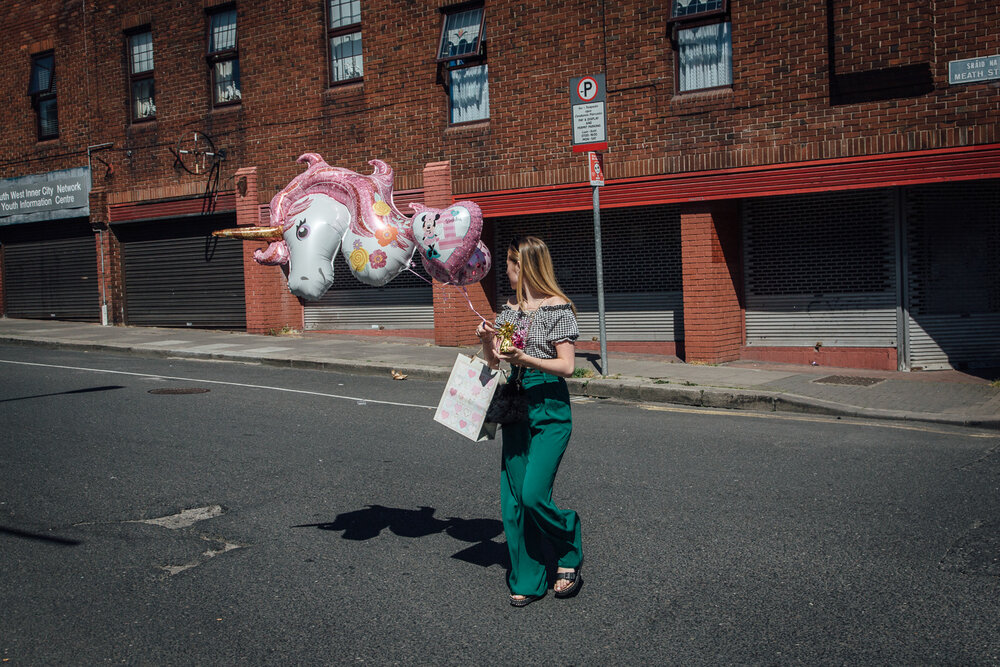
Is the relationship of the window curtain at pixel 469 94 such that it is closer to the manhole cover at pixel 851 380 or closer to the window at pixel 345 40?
the window at pixel 345 40

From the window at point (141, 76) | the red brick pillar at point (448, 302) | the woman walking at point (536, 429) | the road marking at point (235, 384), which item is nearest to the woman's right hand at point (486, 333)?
the woman walking at point (536, 429)

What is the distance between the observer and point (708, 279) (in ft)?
47.6

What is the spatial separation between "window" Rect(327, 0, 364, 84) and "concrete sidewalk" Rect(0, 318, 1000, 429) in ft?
17.2

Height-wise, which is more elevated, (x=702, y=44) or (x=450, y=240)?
(x=702, y=44)

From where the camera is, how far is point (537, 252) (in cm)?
495

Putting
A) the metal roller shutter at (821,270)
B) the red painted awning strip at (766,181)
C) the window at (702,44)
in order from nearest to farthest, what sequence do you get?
the red painted awning strip at (766,181) < the metal roller shutter at (821,270) < the window at (702,44)

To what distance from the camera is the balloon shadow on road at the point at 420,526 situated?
19.4ft

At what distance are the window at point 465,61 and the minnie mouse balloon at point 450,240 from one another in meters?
12.0

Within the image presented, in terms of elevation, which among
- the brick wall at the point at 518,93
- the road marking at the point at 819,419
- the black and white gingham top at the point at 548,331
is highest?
the brick wall at the point at 518,93

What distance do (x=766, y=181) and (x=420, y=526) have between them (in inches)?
374

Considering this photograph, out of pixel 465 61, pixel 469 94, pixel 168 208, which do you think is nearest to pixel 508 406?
pixel 469 94

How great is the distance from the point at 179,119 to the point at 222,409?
465 inches

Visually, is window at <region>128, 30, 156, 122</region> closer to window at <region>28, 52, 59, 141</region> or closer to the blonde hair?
window at <region>28, 52, 59, 141</region>

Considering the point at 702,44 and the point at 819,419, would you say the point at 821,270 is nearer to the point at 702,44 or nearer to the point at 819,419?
the point at 702,44
